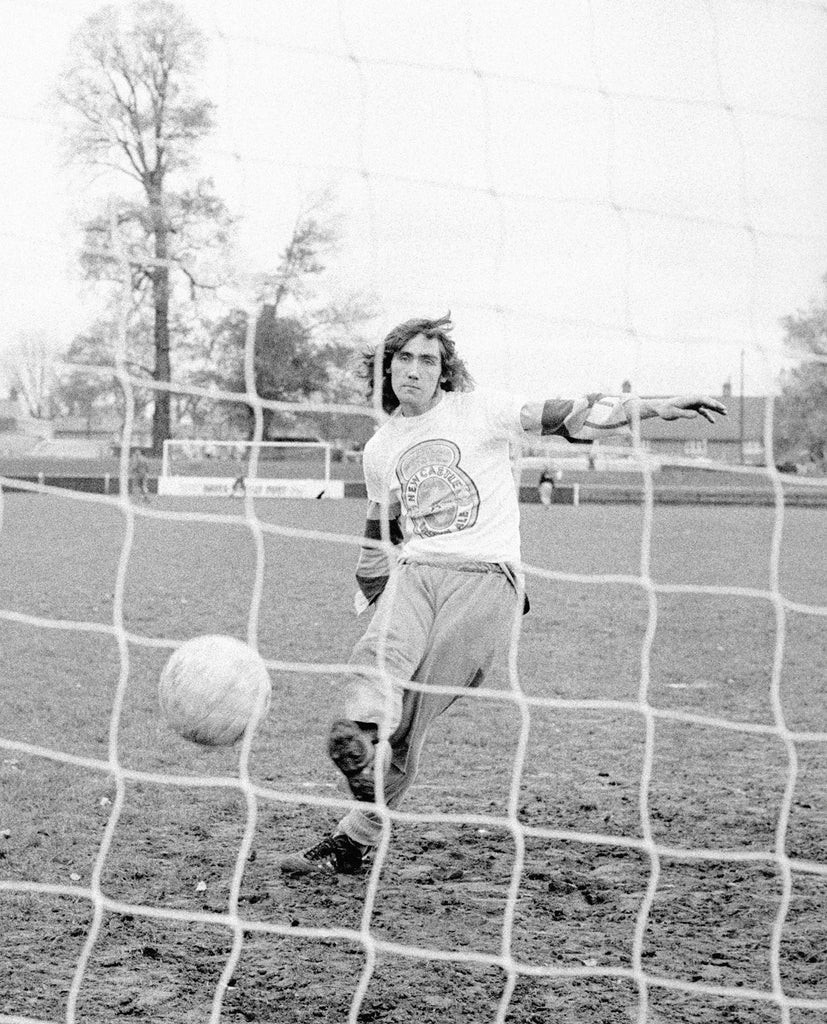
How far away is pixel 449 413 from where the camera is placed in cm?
419

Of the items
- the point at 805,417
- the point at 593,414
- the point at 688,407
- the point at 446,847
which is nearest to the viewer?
the point at 688,407

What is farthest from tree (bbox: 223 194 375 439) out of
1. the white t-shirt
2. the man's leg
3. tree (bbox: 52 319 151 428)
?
tree (bbox: 52 319 151 428)

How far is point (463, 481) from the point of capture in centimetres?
407

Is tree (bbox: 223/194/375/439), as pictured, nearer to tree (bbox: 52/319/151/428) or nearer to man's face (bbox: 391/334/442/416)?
man's face (bbox: 391/334/442/416)

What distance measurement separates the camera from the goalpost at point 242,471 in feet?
118

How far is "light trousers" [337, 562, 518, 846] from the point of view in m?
3.96

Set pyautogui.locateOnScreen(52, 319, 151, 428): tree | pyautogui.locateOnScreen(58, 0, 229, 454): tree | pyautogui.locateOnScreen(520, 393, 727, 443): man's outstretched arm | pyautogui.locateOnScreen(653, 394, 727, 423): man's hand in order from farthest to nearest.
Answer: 1. pyautogui.locateOnScreen(52, 319, 151, 428): tree
2. pyautogui.locateOnScreen(58, 0, 229, 454): tree
3. pyautogui.locateOnScreen(520, 393, 727, 443): man's outstretched arm
4. pyautogui.locateOnScreen(653, 394, 727, 423): man's hand

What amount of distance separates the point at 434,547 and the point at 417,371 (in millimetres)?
578

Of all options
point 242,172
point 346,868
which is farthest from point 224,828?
point 242,172

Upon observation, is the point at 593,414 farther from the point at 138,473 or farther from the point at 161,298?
the point at 138,473

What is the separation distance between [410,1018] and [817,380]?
95.9ft

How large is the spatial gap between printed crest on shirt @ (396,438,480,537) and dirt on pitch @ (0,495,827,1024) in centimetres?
40

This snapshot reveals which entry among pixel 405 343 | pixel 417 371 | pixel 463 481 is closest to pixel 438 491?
pixel 463 481

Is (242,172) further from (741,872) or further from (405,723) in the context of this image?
(741,872)
